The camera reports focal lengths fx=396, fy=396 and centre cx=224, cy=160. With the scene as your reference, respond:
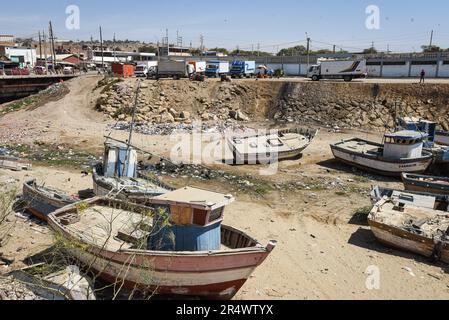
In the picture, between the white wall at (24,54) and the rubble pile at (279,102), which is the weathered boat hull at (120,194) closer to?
the rubble pile at (279,102)

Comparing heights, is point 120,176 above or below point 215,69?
below

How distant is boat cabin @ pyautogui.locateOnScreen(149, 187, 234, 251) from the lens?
28.1 ft

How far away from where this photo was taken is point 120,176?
1493 centimetres

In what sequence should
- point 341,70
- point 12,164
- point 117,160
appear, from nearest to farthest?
→ point 117,160 → point 12,164 → point 341,70

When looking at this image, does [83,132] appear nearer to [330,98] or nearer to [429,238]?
[330,98]

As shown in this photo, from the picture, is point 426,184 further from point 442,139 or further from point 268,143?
point 442,139

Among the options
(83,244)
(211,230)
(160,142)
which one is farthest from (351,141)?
(83,244)

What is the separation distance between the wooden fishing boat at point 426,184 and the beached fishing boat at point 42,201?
42.4 feet

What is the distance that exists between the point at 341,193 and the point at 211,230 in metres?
9.92

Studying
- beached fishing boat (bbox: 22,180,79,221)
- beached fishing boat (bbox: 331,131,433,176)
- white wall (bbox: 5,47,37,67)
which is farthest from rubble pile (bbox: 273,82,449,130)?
white wall (bbox: 5,47,37,67)

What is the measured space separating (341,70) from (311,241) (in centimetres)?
2694

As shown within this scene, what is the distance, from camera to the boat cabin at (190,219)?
8.56 meters

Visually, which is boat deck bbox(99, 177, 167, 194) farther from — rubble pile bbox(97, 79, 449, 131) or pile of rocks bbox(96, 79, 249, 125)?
pile of rocks bbox(96, 79, 249, 125)

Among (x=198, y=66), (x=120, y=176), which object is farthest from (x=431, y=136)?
(x=198, y=66)
